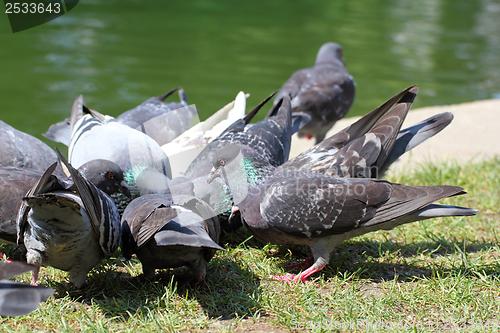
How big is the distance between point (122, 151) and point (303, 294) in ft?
6.65

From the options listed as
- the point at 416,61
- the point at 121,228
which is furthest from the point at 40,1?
the point at 121,228

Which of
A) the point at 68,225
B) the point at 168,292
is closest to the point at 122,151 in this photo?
the point at 68,225

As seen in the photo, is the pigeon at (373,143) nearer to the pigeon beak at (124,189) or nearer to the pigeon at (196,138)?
the pigeon at (196,138)

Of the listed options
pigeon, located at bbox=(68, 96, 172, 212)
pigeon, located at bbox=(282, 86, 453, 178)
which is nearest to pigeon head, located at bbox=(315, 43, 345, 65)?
pigeon, located at bbox=(282, 86, 453, 178)

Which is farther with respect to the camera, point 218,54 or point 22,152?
point 218,54

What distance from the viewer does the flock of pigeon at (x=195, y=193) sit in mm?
2771

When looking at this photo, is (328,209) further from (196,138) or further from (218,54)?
(218,54)

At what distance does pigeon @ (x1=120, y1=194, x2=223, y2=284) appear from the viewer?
275 centimetres

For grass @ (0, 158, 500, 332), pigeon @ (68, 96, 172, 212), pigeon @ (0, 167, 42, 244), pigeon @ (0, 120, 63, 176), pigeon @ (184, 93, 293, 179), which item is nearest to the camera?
grass @ (0, 158, 500, 332)

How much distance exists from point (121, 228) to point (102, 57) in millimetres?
10663

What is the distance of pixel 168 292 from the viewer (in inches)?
116

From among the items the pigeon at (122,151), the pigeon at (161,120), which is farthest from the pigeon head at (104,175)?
the pigeon at (161,120)

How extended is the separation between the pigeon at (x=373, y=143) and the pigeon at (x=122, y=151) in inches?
44.8

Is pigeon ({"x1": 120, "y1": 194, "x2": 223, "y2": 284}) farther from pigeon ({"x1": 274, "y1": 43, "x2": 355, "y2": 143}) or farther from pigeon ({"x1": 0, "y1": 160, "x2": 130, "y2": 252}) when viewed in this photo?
pigeon ({"x1": 274, "y1": 43, "x2": 355, "y2": 143})
